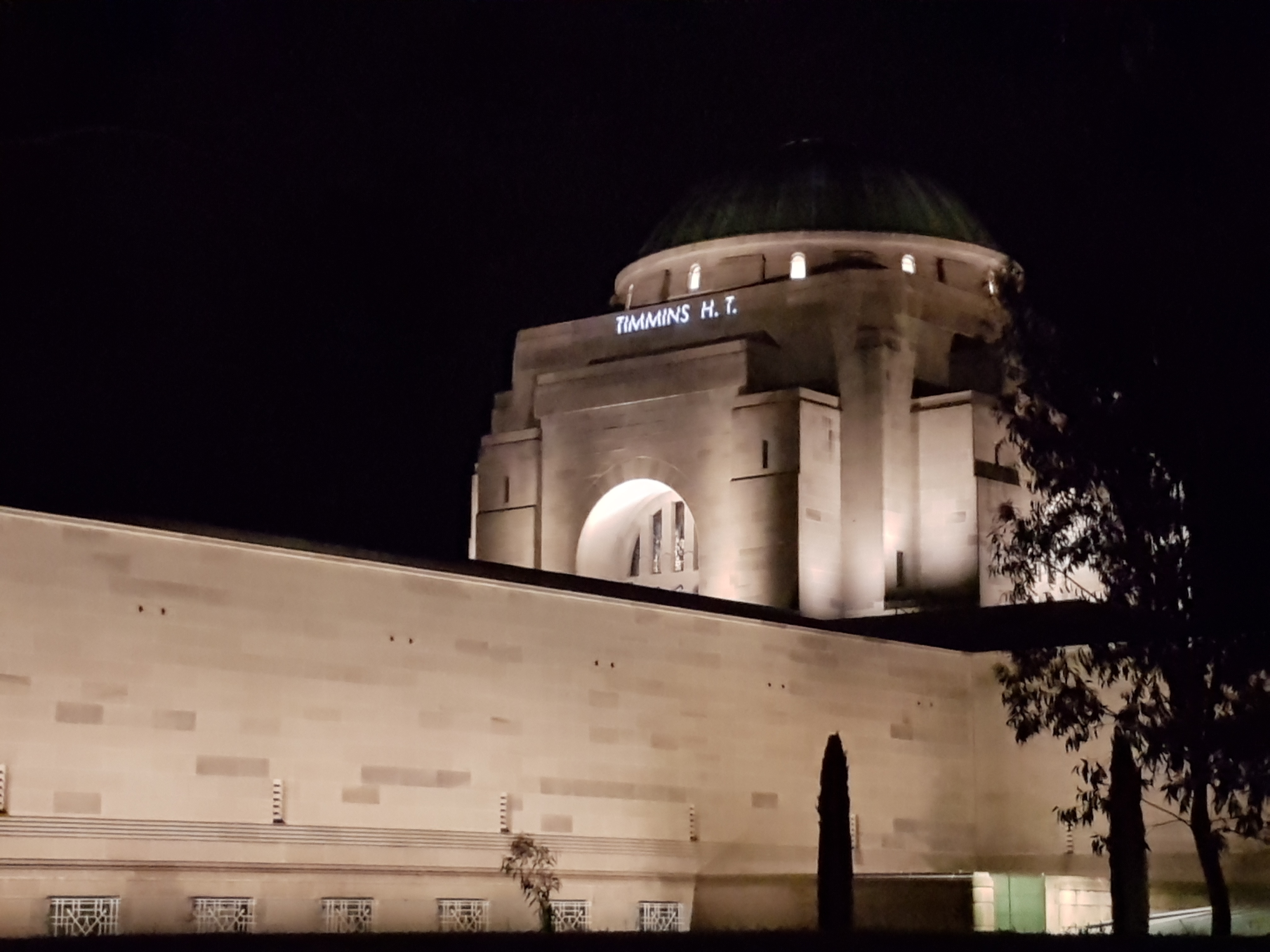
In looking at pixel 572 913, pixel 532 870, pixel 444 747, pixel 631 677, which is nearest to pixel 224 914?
pixel 444 747

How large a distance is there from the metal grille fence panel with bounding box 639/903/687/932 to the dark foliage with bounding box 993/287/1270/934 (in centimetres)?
583

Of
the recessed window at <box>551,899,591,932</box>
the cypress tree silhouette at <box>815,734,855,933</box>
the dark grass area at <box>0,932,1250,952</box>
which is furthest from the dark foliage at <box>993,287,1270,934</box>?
the recessed window at <box>551,899,591,932</box>

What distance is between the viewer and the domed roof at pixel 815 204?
156 ft

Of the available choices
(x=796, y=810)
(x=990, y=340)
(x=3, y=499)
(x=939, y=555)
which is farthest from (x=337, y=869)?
(x=990, y=340)

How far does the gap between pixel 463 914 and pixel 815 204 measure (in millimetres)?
22662

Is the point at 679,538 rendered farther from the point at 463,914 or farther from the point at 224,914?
the point at 224,914

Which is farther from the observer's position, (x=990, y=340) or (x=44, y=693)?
(x=990, y=340)

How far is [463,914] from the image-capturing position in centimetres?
2878

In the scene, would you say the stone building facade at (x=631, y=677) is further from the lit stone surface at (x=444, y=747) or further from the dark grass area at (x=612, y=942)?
the dark grass area at (x=612, y=942)

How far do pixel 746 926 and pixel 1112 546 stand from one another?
7297mm

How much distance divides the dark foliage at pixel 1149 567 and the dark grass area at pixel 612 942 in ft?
7.42

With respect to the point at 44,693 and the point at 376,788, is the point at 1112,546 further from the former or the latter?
the point at 44,693

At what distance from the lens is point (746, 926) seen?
3036 centimetres

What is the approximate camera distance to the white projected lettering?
46.1 meters
